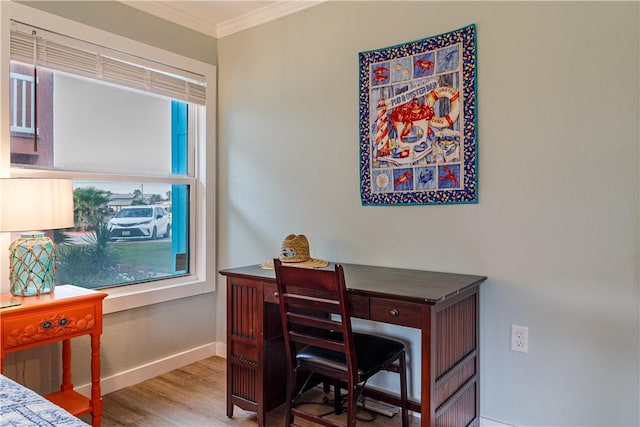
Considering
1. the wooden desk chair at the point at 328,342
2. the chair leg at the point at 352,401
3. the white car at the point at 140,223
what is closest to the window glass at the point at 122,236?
the white car at the point at 140,223

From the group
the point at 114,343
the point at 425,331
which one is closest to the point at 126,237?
the point at 114,343

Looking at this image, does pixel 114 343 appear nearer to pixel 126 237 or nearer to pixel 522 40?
pixel 126 237

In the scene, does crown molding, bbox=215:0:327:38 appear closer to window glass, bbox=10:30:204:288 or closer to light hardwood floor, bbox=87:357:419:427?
window glass, bbox=10:30:204:288

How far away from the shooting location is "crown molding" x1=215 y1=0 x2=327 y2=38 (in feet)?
9.03

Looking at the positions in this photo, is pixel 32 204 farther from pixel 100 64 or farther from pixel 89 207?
pixel 100 64

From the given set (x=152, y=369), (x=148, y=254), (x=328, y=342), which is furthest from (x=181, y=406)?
(x=328, y=342)

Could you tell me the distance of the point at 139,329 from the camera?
275 cm

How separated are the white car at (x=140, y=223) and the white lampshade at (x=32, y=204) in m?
0.72

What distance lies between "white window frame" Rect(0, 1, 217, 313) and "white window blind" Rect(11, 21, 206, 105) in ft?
0.12

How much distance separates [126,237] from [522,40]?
257 cm

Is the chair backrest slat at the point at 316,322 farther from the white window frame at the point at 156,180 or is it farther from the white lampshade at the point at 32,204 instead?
the white window frame at the point at 156,180

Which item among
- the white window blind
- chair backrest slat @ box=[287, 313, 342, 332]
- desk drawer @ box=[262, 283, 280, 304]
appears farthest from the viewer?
the white window blind

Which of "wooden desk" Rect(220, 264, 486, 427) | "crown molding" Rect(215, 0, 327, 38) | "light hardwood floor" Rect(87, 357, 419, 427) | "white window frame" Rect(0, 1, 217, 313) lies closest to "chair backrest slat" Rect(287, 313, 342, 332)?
"wooden desk" Rect(220, 264, 486, 427)

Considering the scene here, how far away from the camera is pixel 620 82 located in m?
1.77
